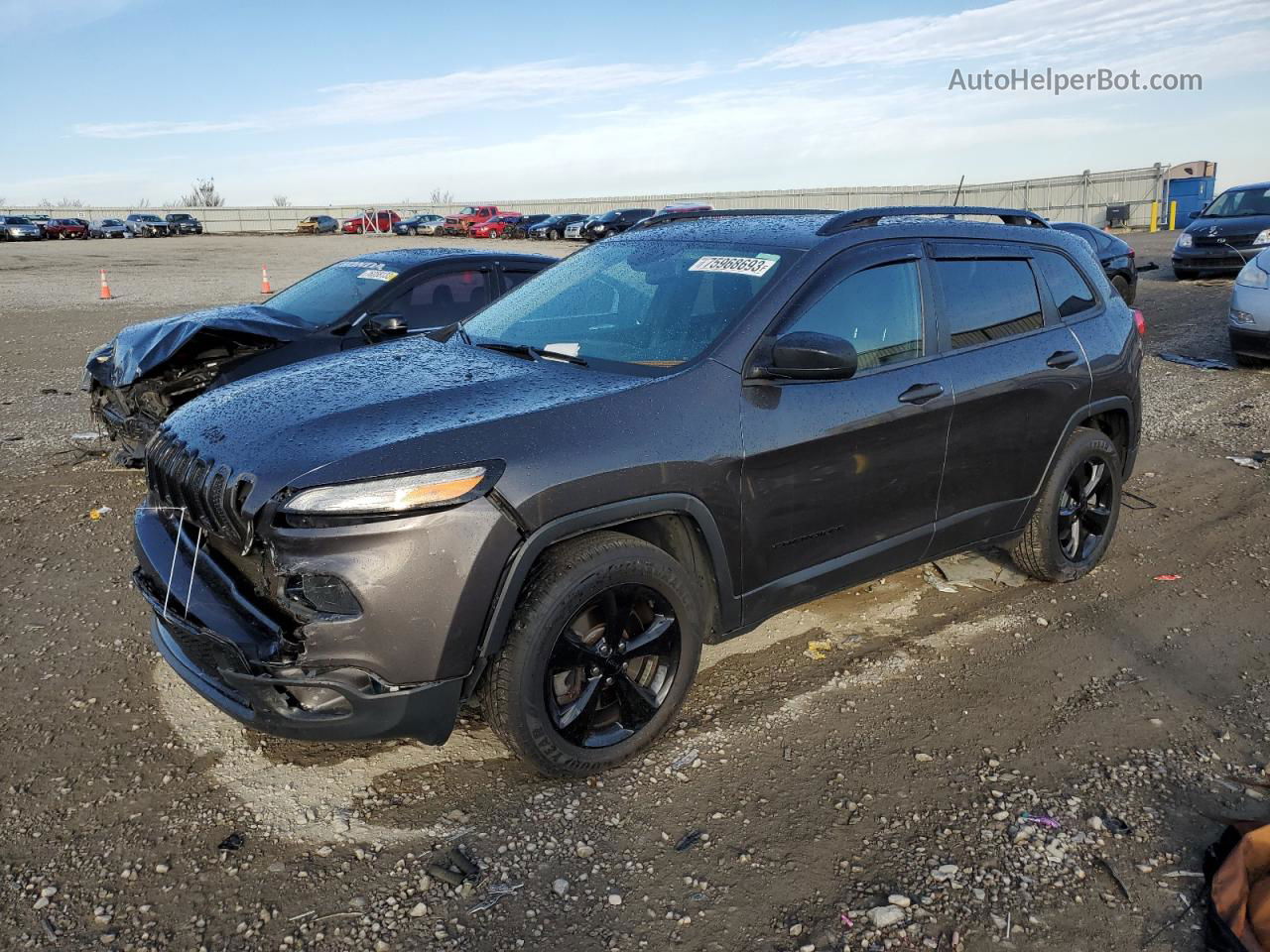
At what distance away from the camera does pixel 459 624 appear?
9.82ft

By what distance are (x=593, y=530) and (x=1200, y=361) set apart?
10.3 meters

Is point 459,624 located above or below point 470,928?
above

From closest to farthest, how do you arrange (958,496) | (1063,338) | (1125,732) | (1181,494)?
(1125,732), (958,496), (1063,338), (1181,494)

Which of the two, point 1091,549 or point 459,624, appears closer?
point 459,624

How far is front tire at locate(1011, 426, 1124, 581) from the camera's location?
496cm

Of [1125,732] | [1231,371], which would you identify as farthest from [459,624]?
[1231,371]

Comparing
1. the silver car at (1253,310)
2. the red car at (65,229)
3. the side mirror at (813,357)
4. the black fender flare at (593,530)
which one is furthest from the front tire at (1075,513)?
the red car at (65,229)

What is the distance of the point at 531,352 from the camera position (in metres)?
3.98

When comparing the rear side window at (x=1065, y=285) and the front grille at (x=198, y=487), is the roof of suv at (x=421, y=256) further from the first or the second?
the front grille at (x=198, y=487)

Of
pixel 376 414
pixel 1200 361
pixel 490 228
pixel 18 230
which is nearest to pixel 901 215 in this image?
pixel 376 414

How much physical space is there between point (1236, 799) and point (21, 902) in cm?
373

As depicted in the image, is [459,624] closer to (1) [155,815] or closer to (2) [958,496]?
(1) [155,815]

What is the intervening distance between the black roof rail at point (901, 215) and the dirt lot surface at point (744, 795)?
1844mm

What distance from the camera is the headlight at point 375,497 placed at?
2891 millimetres
